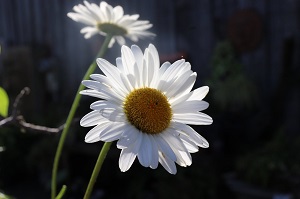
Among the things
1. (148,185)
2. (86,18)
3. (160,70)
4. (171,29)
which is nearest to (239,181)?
(148,185)

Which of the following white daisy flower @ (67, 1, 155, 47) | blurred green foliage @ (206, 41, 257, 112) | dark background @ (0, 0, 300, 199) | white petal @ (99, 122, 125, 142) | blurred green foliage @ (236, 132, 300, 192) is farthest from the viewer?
blurred green foliage @ (206, 41, 257, 112)

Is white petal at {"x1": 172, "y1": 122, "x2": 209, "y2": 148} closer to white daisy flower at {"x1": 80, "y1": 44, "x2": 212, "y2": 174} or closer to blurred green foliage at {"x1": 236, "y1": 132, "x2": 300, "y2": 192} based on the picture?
white daisy flower at {"x1": 80, "y1": 44, "x2": 212, "y2": 174}

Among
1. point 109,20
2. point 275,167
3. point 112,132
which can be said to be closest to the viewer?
point 112,132

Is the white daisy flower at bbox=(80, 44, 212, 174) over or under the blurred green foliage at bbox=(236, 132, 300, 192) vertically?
over

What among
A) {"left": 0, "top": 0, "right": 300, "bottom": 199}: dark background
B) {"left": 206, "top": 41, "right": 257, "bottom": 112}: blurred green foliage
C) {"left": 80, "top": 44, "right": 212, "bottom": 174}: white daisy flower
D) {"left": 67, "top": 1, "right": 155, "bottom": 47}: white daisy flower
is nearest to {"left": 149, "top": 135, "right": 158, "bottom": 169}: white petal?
{"left": 80, "top": 44, "right": 212, "bottom": 174}: white daisy flower

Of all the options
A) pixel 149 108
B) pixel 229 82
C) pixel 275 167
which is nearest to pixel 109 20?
pixel 149 108

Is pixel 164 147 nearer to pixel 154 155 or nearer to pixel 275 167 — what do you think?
pixel 154 155
